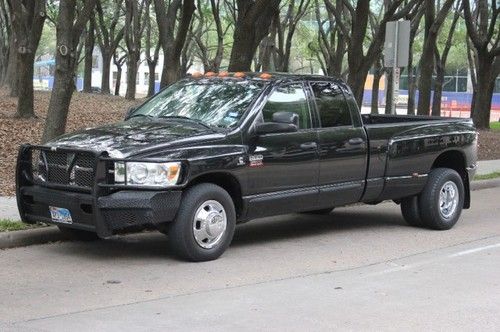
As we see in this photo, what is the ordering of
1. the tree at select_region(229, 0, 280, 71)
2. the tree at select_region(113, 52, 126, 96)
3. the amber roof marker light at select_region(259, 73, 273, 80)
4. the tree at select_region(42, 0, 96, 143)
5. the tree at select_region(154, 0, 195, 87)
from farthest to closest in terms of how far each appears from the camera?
the tree at select_region(113, 52, 126, 96)
the tree at select_region(154, 0, 195, 87)
the tree at select_region(229, 0, 280, 71)
the tree at select_region(42, 0, 96, 143)
the amber roof marker light at select_region(259, 73, 273, 80)

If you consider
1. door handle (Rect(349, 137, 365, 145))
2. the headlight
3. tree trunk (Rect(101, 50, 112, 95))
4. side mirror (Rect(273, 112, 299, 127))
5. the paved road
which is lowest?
the paved road

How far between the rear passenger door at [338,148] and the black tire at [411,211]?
120 cm

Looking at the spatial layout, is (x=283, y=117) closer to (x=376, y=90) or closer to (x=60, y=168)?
(x=60, y=168)

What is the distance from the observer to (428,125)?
9.80 meters

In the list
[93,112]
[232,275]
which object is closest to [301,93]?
[232,275]

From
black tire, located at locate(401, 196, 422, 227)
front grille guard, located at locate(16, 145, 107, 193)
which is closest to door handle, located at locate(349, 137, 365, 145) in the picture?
black tire, located at locate(401, 196, 422, 227)

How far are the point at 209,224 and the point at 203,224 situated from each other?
0.07 m

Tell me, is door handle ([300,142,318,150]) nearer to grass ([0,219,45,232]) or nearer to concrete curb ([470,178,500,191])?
grass ([0,219,45,232])

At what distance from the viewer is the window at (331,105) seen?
884cm

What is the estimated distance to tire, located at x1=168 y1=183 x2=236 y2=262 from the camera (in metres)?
Answer: 7.27

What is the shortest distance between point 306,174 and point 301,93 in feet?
3.33

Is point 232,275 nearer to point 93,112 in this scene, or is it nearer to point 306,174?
point 306,174

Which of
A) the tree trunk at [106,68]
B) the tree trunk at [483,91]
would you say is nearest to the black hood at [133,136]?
the tree trunk at [483,91]

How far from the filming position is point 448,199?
1005 centimetres
